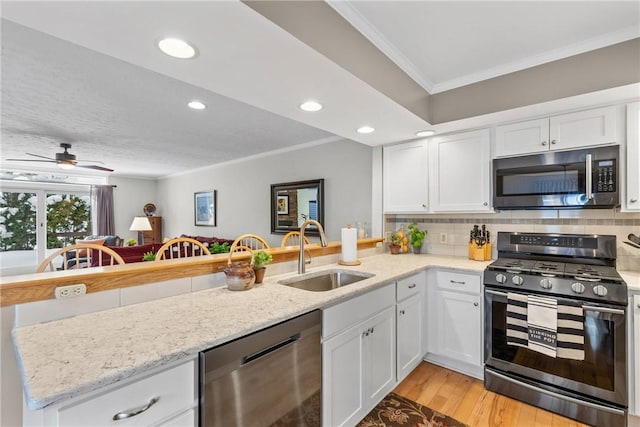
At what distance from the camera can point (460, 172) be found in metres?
2.73

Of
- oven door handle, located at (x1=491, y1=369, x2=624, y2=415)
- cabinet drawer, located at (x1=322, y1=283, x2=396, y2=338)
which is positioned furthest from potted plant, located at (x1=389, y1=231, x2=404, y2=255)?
oven door handle, located at (x1=491, y1=369, x2=624, y2=415)

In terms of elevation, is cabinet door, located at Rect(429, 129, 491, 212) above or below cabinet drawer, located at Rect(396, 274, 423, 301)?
above

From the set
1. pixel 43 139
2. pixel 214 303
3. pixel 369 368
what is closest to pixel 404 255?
pixel 369 368

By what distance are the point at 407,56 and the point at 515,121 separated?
1.11m

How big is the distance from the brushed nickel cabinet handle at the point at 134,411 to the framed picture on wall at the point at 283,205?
382cm

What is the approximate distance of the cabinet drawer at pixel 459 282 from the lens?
7.71 feet

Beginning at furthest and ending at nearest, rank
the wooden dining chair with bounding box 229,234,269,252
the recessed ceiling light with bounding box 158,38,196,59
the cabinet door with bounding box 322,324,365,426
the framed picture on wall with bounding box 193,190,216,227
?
the framed picture on wall with bounding box 193,190,216,227 < the wooden dining chair with bounding box 229,234,269,252 < the cabinet door with bounding box 322,324,365,426 < the recessed ceiling light with bounding box 158,38,196,59

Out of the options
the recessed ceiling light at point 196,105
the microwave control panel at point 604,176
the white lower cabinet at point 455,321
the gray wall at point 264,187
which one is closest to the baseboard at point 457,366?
the white lower cabinet at point 455,321

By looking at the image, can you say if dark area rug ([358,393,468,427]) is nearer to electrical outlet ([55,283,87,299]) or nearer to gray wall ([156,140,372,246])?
electrical outlet ([55,283,87,299])

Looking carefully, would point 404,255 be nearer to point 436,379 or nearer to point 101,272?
point 436,379

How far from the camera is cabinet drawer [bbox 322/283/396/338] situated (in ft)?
5.17

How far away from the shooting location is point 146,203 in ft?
26.8

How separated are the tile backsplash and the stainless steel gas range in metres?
0.12

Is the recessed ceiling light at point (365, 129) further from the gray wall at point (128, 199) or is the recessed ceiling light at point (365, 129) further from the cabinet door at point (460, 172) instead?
the gray wall at point (128, 199)
